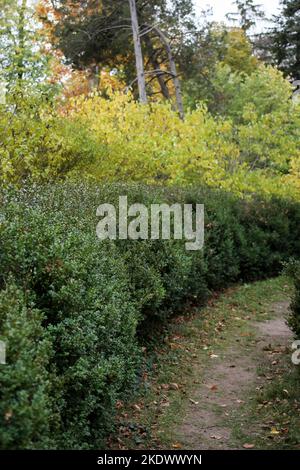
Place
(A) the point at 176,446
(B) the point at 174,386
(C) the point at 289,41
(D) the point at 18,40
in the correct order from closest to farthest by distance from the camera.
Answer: (A) the point at 176,446 → (B) the point at 174,386 → (D) the point at 18,40 → (C) the point at 289,41

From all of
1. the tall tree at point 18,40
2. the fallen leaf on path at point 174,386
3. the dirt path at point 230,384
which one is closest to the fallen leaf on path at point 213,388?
the dirt path at point 230,384

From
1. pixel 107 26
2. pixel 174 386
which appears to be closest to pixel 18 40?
pixel 107 26

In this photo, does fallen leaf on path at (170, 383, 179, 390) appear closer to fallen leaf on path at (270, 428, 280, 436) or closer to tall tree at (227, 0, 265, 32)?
fallen leaf on path at (270, 428, 280, 436)

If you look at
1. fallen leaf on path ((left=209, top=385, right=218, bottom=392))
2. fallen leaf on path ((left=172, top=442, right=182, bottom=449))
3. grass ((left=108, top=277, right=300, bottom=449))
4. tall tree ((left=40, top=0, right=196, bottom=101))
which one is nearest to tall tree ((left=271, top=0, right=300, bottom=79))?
tall tree ((left=40, top=0, right=196, bottom=101))

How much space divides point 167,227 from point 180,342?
1.75 m

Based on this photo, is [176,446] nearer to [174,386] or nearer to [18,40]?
[174,386]

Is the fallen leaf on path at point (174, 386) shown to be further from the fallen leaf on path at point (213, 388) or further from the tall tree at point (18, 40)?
the tall tree at point (18, 40)

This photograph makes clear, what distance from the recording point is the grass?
539 centimetres

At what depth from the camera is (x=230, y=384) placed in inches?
278

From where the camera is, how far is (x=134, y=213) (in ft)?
25.6

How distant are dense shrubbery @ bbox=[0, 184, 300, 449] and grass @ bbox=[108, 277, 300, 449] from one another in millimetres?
357

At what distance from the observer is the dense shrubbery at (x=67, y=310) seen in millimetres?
3426

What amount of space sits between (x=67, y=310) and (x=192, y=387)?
9.72 ft

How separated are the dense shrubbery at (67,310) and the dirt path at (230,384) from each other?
0.81 meters
